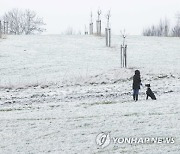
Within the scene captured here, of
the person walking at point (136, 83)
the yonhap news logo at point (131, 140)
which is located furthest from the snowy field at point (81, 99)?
the person walking at point (136, 83)

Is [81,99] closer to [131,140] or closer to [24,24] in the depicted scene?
[131,140]

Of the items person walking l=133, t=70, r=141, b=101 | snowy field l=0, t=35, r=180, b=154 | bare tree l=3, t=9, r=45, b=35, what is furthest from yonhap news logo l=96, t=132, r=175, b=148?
bare tree l=3, t=9, r=45, b=35

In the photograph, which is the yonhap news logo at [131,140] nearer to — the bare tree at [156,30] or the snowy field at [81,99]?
the snowy field at [81,99]

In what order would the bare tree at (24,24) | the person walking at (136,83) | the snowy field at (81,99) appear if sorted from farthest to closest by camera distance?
the bare tree at (24,24), the person walking at (136,83), the snowy field at (81,99)

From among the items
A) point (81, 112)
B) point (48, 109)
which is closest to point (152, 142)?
point (81, 112)

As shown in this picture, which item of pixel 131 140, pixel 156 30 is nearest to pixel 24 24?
pixel 156 30

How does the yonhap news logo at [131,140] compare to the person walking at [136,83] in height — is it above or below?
below

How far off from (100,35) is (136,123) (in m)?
42.1

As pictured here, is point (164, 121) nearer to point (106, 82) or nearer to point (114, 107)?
point (114, 107)

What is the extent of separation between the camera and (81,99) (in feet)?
64.3

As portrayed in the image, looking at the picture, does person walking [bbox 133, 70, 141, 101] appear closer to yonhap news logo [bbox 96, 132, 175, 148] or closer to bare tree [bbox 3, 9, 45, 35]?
yonhap news logo [bbox 96, 132, 175, 148]

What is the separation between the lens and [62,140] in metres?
11.2

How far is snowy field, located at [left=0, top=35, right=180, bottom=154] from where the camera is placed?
11148mm

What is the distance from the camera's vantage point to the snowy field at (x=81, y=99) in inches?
439
